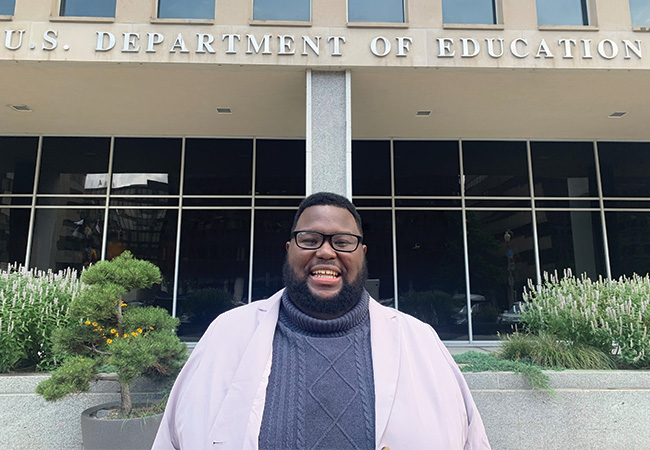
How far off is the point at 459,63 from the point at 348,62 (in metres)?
1.83

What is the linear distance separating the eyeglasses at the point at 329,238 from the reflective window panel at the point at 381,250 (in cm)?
816

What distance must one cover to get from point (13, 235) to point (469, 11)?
11004 millimetres

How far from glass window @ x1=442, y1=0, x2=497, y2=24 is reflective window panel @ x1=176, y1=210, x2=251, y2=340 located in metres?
5.89

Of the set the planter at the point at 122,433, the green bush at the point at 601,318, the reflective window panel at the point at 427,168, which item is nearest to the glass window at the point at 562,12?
the reflective window panel at the point at 427,168

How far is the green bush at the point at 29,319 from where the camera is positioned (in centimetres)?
499

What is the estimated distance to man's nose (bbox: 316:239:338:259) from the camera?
1811mm

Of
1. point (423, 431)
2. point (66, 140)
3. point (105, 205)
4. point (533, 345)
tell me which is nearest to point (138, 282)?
point (423, 431)

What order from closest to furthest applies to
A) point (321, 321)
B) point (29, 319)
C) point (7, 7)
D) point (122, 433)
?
point (321, 321)
point (122, 433)
point (29, 319)
point (7, 7)

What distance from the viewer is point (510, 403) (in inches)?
194

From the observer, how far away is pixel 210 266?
997cm

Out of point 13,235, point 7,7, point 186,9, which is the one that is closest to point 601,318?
point 186,9

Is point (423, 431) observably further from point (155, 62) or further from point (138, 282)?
point (155, 62)

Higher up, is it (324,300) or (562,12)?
(562,12)

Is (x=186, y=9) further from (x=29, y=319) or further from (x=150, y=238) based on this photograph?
(x=29, y=319)
